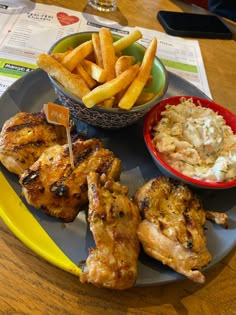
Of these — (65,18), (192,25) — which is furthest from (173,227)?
(192,25)

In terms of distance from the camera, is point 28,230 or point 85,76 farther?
point 85,76

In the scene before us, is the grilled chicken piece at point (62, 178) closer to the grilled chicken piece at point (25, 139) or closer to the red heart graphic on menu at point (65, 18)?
the grilled chicken piece at point (25, 139)

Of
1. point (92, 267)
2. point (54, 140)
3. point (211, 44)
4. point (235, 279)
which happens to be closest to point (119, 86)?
point (54, 140)

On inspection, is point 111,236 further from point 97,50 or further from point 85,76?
point 97,50

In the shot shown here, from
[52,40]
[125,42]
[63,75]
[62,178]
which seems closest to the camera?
[62,178]

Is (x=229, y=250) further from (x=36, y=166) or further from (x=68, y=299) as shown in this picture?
(x=36, y=166)

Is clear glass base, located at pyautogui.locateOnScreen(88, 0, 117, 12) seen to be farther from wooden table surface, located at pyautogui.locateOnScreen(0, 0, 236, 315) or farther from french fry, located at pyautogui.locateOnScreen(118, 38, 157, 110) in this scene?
wooden table surface, located at pyautogui.locateOnScreen(0, 0, 236, 315)
